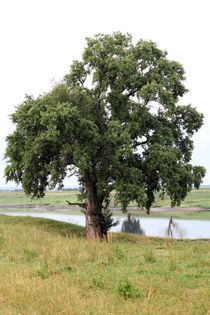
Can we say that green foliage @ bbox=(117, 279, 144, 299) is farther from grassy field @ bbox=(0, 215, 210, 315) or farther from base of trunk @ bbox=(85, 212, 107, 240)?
base of trunk @ bbox=(85, 212, 107, 240)

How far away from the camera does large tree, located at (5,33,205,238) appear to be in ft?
74.2

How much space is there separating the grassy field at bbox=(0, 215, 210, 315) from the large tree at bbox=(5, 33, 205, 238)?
9.17 meters

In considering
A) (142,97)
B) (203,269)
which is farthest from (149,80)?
(203,269)

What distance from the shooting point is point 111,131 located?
22469mm

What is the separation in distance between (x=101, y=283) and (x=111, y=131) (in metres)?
14.3

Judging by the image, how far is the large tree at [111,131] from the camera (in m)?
22.6

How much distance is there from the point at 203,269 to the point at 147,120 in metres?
15.2

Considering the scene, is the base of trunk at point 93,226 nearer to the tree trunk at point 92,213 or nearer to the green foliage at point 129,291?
the tree trunk at point 92,213

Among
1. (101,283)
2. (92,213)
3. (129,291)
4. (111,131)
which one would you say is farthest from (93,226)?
(129,291)

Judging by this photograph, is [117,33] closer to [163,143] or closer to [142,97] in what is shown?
[142,97]

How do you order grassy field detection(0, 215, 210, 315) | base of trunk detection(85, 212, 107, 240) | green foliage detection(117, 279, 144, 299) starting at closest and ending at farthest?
grassy field detection(0, 215, 210, 315)
green foliage detection(117, 279, 144, 299)
base of trunk detection(85, 212, 107, 240)

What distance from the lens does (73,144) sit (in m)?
23.0

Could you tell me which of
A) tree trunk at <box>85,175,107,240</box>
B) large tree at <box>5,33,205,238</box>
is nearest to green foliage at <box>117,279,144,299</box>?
large tree at <box>5,33,205,238</box>

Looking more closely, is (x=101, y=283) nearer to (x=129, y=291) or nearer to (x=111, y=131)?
(x=129, y=291)
